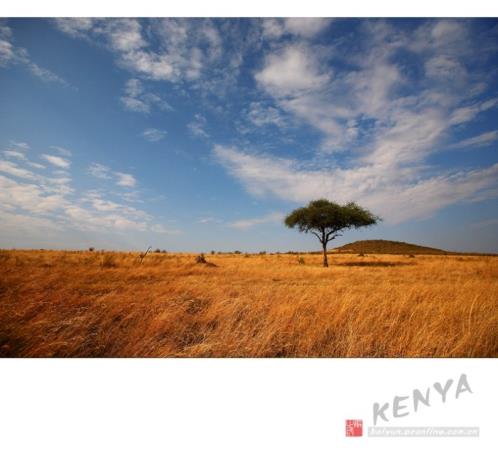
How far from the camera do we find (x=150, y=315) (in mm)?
4480

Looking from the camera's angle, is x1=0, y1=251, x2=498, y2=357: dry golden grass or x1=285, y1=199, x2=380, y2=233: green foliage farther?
x1=285, y1=199, x2=380, y2=233: green foliage

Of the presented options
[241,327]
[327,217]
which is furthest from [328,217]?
[241,327]

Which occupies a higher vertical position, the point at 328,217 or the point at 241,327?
the point at 328,217

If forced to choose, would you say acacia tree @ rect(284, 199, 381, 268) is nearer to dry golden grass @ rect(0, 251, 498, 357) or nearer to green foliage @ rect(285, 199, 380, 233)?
green foliage @ rect(285, 199, 380, 233)

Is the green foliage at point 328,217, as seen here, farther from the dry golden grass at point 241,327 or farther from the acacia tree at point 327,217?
the dry golden grass at point 241,327

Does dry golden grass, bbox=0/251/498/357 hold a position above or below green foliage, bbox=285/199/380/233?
below

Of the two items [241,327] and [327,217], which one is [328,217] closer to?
[327,217]

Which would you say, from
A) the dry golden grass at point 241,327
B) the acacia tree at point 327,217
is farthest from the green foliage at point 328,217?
the dry golden grass at point 241,327

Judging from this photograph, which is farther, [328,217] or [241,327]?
[328,217]

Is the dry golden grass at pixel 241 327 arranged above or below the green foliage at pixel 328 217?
below

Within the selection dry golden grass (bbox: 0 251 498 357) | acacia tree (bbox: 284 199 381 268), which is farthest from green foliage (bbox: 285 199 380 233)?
dry golden grass (bbox: 0 251 498 357)
